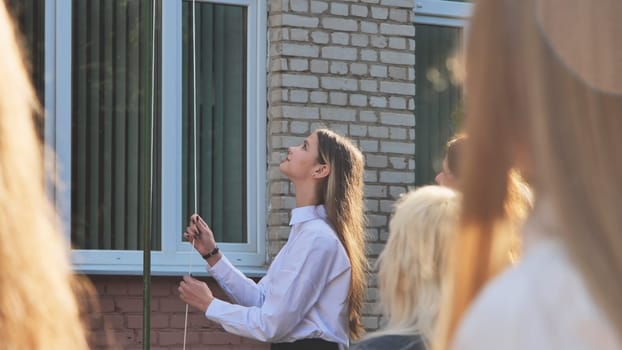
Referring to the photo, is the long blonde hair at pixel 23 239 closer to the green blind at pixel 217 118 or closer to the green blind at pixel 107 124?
the green blind at pixel 107 124

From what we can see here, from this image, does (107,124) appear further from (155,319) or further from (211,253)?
(211,253)

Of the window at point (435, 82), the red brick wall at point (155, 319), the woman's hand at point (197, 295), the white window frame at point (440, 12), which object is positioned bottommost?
the red brick wall at point (155, 319)

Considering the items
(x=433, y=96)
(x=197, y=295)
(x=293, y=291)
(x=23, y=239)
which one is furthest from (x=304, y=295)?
(x=23, y=239)

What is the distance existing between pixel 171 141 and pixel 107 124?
341 mm

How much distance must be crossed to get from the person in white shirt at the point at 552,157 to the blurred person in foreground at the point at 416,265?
1933 millimetres

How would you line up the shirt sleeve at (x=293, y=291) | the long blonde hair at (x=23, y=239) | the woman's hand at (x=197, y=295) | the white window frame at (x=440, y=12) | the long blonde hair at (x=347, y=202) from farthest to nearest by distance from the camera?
the white window frame at (x=440, y=12) → the woman's hand at (x=197, y=295) → the long blonde hair at (x=347, y=202) → the shirt sleeve at (x=293, y=291) → the long blonde hair at (x=23, y=239)

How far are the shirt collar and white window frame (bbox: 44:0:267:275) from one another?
4.99 ft

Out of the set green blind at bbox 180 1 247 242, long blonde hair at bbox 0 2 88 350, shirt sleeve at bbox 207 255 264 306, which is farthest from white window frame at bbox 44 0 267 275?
long blonde hair at bbox 0 2 88 350

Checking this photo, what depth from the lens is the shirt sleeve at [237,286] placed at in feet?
17.8

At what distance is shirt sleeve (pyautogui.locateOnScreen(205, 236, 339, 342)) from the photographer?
16.3ft

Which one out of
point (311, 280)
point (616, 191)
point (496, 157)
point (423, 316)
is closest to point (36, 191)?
point (496, 157)

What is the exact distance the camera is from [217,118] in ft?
22.8

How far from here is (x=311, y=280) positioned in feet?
16.4

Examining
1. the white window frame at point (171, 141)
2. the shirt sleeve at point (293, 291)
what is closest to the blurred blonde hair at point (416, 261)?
the shirt sleeve at point (293, 291)
